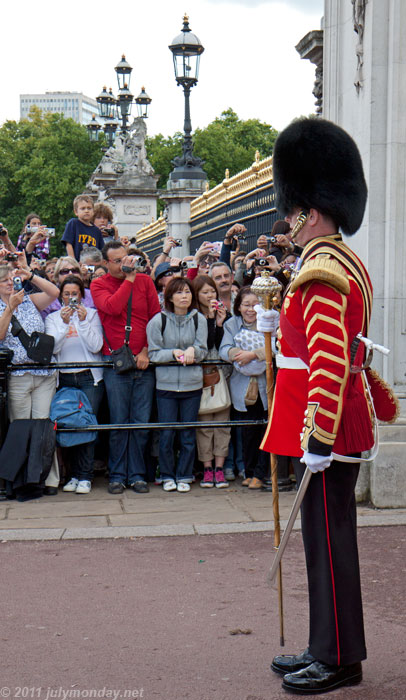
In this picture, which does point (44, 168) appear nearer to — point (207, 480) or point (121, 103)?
point (121, 103)

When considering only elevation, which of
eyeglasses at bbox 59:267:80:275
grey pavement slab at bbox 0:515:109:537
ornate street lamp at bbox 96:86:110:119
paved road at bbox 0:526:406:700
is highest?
ornate street lamp at bbox 96:86:110:119

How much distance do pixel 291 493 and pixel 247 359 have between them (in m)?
1.10

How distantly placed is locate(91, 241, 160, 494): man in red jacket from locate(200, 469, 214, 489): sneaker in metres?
0.48

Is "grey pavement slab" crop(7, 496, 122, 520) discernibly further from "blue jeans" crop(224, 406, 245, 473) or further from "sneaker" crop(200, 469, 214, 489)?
"blue jeans" crop(224, 406, 245, 473)

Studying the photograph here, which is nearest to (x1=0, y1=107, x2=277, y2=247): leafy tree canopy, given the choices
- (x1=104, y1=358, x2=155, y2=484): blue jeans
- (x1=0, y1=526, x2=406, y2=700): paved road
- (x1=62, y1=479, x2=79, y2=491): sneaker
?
(x1=104, y1=358, x2=155, y2=484): blue jeans

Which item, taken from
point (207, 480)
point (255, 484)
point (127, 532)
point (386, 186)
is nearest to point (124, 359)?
point (207, 480)

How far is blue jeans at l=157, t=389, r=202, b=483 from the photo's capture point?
305 inches

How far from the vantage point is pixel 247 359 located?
301 inches

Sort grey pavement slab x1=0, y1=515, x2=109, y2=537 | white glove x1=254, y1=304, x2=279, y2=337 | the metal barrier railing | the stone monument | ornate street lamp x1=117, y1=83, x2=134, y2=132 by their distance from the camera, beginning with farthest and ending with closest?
ornate street lamp x1=117, y1=83, x2=134, y2=132 → the stone monument → the metal barrier railing → grey pavement slab x1=0, y1=515, x2=109, y2=537 → white glove x1=254, y1=304, x2=279, y2=337

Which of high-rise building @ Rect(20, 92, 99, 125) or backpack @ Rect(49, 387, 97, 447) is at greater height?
high-rise building @ Rect(20, 92, 99, 125)

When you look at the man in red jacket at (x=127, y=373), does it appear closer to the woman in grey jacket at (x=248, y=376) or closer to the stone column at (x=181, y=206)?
the woman in grey jacket at (x=248, y=376)

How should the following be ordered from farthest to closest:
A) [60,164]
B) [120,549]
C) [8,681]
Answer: [60,164]
[120,549]
[8,681]

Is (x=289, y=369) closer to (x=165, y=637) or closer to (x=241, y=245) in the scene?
(x=165, y=637)

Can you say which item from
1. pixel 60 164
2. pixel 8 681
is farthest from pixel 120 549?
pixel 60 164
